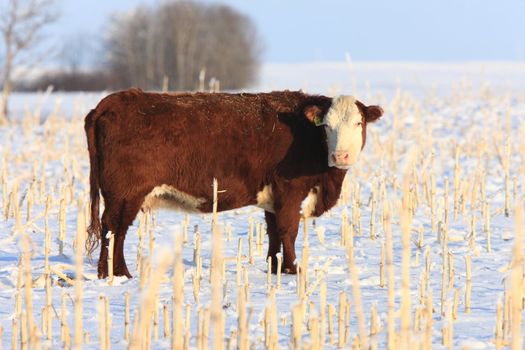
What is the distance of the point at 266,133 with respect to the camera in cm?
714

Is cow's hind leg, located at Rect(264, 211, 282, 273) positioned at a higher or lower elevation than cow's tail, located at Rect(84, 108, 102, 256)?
lower

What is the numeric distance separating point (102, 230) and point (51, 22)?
28838mm

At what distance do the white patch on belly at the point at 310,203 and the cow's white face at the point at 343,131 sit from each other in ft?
1.54

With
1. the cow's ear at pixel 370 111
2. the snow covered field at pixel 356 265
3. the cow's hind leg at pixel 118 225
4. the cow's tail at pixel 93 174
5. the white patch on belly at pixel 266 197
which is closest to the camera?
the snow covered field at pixel 356 265

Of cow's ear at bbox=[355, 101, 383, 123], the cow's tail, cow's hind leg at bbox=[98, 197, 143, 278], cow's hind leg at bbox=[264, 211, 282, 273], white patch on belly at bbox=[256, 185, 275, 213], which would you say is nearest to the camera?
cow's hind leg at bbox=[98, 197, 143, 278]

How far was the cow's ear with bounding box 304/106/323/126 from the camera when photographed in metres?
7.08

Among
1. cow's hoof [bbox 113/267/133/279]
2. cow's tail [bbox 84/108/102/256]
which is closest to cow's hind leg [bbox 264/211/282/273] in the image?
cow's hoof [bbox 113/267/133/279]

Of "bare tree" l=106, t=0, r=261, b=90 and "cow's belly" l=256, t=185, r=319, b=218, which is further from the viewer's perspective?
"bare tree" l=106, t=0, r=261, b=90

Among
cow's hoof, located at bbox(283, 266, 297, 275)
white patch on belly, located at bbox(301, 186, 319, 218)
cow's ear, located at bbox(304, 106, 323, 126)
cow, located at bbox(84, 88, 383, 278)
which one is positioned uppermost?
cow's ear, located at bbox(304, 106, 323, 126)

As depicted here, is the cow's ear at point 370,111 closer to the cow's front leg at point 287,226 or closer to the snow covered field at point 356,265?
the snow covered field at point 356,265

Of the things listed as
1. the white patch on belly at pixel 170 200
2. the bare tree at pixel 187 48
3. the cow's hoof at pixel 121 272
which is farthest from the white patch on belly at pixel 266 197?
the bare tree at pixel 187 48

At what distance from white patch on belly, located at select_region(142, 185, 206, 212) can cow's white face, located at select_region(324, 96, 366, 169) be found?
1168 mm

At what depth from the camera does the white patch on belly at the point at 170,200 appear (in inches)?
272

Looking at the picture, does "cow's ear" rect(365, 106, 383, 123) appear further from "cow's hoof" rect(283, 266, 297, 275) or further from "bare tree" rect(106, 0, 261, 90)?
"bare tree" rect(106, 0, 261, 90)
